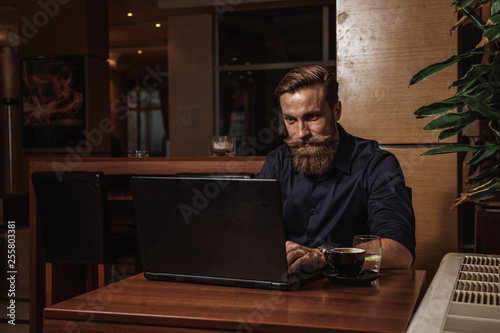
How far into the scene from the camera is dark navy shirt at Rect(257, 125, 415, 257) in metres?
1.75

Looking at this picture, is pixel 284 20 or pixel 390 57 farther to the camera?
pixel 284 20

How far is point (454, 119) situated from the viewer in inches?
60.7

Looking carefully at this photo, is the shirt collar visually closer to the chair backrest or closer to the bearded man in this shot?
the bearded man

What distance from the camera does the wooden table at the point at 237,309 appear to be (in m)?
0.91

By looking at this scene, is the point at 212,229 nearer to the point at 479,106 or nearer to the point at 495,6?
the point at 479,106

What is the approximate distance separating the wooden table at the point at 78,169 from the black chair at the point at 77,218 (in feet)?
0.86

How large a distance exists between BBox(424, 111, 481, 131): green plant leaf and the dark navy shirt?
23 cm

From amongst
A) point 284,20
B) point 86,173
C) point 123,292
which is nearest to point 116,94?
point 284,20

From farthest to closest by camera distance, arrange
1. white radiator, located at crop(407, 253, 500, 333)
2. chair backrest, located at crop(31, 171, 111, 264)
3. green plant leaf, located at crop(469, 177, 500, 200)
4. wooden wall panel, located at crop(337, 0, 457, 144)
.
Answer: chair backrest, located at crop(31, 171, 111, 264) < wooden wall panel, located at crop(337, 0, 457, 144) < green plant leaf, located at crop(469, 177, 500, 200) < white radiator, located at crop(407, 253, 500, 333)

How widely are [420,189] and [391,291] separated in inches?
48.8

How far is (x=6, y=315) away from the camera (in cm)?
357

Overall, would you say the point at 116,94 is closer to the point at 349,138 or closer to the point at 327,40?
the point at 327,40

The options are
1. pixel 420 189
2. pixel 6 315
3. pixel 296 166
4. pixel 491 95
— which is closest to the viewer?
pixel 491 95

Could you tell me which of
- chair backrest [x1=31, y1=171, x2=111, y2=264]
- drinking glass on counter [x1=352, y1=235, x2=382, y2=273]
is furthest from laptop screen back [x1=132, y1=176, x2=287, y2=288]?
chair backrest [x1=31, y1=171, x2=111, y2=264]
